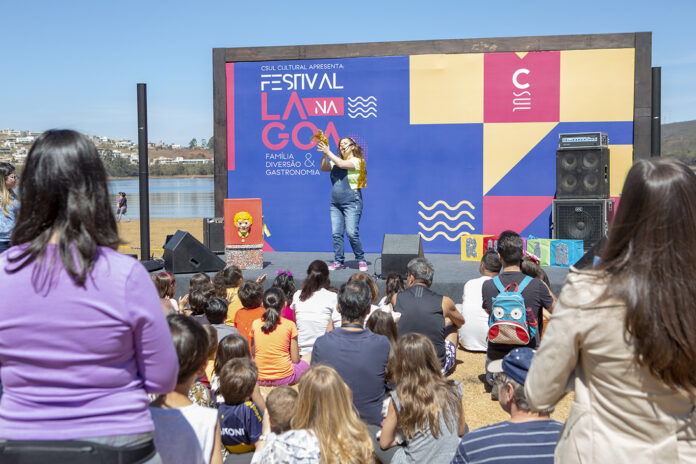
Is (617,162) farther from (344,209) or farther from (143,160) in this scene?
(143,160)

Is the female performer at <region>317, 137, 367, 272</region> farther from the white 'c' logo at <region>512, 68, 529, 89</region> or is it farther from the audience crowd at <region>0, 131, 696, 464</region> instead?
the audience crowd at <region>0, 131, 696, 464</region>

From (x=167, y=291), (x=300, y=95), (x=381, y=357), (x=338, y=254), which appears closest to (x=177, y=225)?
(x=300, y=95)

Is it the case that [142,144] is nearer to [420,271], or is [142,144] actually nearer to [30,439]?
[420,271]

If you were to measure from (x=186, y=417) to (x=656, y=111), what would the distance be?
798 cm

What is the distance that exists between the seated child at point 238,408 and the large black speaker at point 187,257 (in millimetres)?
4460

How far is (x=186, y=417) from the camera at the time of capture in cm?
175

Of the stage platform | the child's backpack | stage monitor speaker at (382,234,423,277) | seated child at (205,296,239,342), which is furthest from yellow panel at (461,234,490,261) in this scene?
seated child at (205,296,239,342)

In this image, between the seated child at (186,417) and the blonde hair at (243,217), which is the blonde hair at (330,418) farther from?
the blonde hair at (243,217)

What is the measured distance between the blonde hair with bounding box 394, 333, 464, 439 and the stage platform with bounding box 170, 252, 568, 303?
397 cm

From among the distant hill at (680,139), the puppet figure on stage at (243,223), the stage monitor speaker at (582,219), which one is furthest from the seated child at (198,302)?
the distant hill at (680,139)

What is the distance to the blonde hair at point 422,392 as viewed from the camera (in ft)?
8.48

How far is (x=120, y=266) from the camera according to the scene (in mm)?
1372

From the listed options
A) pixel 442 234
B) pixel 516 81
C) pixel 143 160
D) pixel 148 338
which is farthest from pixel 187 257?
pixel 148 338

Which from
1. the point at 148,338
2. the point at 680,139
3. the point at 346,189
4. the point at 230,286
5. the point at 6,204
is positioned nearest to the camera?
the point at 148,338
